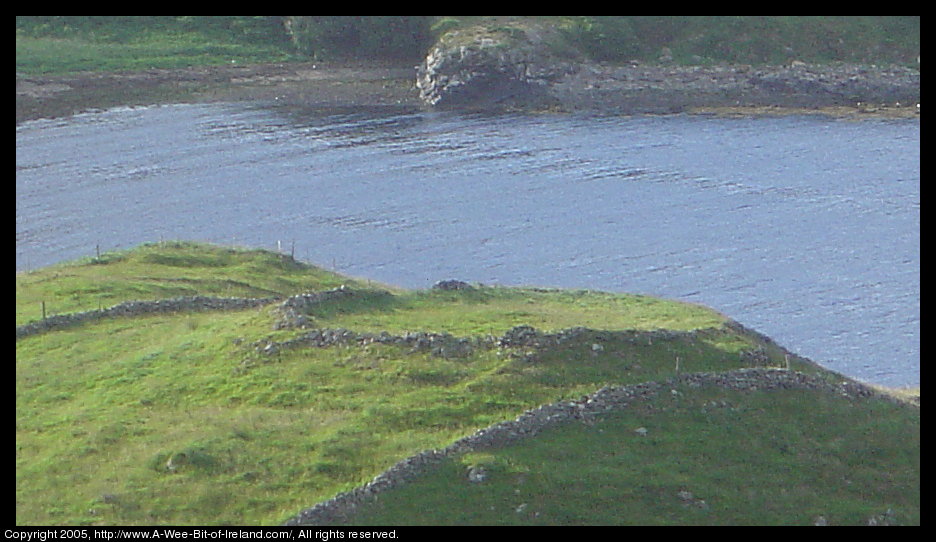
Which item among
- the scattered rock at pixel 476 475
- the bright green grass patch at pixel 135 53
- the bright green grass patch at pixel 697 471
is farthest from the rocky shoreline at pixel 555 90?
the scattered rock at pixel 476 475

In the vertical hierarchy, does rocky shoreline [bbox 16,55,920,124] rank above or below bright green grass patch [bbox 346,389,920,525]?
above

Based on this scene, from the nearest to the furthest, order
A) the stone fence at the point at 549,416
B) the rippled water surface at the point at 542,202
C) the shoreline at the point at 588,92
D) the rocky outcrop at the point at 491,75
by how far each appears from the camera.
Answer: the stone fence at the point at 549,416, the rippled water surface at the point at 542,202, the shoreline at the point at 588,92, the rocky outcrop at the point at 491,75

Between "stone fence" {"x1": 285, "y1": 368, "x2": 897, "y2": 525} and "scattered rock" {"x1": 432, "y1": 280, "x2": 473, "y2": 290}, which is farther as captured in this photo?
"scattered rock" {"x1": 432, "y1": 280, "x2": 473, "y2": 290}

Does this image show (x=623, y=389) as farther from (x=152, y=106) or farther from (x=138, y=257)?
(x=152, y=106)

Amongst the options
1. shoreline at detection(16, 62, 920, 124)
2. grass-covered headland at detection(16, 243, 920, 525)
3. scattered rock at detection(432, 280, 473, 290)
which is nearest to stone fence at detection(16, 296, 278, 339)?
grass-covered headland at detection(16, 243, 920, 525)

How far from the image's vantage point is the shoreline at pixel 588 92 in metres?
131

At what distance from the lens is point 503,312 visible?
52594 mm

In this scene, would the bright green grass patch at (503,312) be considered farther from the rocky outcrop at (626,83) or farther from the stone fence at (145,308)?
the rocky outcrop at (626,83)

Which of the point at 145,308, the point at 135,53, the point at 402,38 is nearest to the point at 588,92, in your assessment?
the point at 402,38

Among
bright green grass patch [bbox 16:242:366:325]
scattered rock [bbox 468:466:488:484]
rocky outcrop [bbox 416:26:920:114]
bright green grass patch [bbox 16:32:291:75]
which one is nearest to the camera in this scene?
scattered rock [bbox 468:466:488:484]

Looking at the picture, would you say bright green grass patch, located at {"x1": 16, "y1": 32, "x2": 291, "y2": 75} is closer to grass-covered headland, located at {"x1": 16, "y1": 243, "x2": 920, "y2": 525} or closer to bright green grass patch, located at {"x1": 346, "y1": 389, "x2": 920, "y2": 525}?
grass-covered headland, located at {"x1": 16, "y1": 243, "x2": 920, "y2": 525}

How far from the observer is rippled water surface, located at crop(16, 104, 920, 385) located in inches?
3150

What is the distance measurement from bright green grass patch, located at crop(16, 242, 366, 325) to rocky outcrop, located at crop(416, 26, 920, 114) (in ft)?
227

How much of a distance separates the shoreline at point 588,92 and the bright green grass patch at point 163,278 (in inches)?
2642
